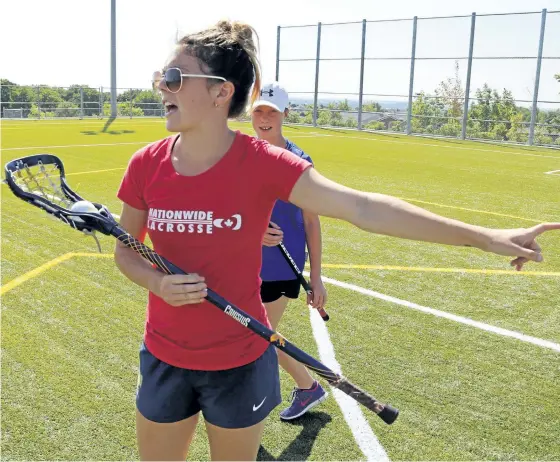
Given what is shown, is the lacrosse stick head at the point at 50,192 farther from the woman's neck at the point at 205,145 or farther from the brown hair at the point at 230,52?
the brown hair at the point at 230,52

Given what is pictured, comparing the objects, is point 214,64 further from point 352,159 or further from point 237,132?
point 352,159

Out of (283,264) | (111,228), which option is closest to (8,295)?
(283,264)

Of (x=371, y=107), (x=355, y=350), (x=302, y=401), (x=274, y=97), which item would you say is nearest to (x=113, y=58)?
(x=371, y=107)

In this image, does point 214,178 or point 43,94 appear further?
point 43,94

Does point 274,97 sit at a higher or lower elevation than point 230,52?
lower

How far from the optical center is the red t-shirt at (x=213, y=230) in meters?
2.40

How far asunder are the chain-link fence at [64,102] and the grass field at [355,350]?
28308mm

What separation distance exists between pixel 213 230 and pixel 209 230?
2 centimetres

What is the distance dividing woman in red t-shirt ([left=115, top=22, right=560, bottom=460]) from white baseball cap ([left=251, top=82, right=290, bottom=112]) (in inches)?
66.1

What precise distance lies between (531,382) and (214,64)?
3.79 metres

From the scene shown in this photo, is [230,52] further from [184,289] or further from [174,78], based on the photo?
[184,289]

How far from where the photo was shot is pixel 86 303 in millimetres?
6297

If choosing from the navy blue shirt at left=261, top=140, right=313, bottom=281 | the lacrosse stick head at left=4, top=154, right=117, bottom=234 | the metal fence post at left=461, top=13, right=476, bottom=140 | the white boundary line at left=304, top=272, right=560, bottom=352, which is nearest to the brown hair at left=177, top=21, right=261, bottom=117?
the lacrosse stick head at left=4, top=154, right=117, bottom=234

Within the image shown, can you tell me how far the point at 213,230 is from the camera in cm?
240
